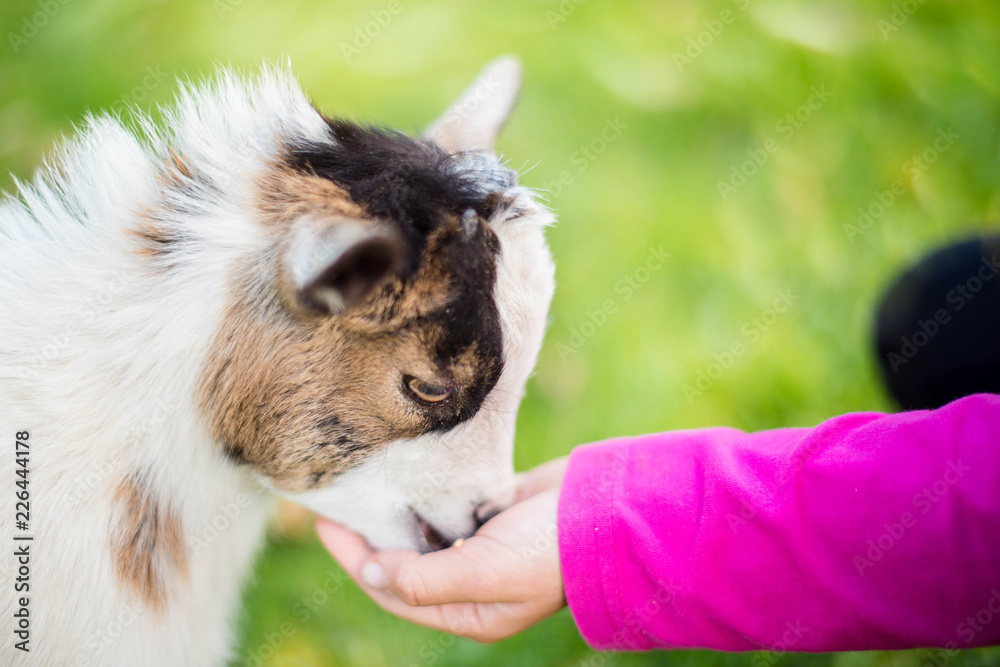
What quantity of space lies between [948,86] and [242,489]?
4293 millimetres

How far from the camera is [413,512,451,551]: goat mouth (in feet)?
6.77

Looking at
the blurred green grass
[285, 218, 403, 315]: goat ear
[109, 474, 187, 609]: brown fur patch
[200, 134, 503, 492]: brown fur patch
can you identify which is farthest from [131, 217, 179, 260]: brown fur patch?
the blurred green grass

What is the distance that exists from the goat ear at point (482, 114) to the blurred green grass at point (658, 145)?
1551mm

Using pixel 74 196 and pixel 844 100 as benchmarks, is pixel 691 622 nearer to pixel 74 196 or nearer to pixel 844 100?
pixel 74 196

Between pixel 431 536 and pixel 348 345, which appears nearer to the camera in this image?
pixel 348 345

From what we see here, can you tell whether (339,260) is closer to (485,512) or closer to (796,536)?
(485,512)

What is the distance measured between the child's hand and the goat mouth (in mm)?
71

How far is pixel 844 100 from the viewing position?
4.27 meters

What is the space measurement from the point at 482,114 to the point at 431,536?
1.26 meters

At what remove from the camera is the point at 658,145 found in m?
4.27

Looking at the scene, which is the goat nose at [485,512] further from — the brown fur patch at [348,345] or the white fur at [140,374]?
the brown fur patch at [348,345]

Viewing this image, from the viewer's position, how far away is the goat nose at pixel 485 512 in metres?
2.04

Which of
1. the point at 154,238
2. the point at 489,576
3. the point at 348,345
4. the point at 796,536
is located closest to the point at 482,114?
the point at 348,345

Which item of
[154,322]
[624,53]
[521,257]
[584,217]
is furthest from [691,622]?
[624,53]
